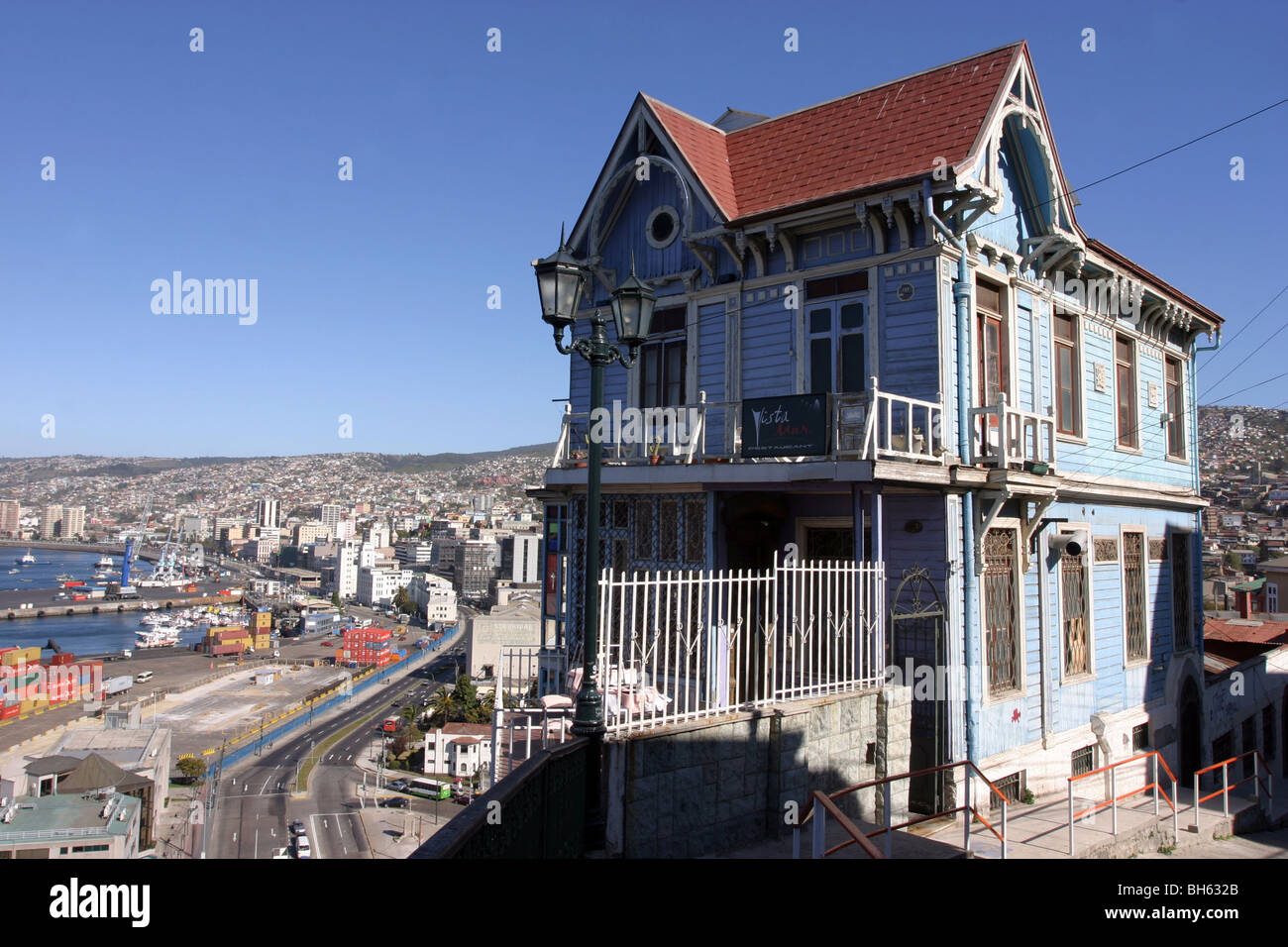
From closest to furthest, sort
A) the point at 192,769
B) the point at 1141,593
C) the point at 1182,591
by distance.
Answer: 1. the point at 1141,593
2. the point at 1182,591
3. the point at 192,769

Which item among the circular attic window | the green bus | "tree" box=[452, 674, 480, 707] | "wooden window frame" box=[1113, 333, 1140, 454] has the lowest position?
the green bus

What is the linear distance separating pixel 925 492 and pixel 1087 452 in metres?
5.31

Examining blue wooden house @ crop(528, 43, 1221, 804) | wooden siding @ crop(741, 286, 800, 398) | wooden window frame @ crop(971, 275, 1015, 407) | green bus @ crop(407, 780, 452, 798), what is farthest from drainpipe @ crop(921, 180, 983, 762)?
green bus @ crop(407, 780, 452, 798)

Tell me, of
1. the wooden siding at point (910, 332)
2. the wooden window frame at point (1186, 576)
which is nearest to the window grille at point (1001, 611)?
the wooden siding at point (910, 332)

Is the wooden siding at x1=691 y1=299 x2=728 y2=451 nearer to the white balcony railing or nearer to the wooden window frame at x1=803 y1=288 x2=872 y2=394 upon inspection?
the wooden window frame at x1=803 y1=288 x2=872 y2=394

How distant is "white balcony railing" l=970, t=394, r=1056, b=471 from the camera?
11.7 metres

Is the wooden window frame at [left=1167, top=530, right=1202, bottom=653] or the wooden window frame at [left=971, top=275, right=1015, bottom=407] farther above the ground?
the wooden window frame at [left=971, top=275, right=1015, bottom=407]

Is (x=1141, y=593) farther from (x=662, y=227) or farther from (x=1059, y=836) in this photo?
(x=662, y=227)

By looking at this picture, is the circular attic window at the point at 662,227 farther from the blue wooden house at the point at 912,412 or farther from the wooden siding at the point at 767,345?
the wooden siding at the point at 767,345

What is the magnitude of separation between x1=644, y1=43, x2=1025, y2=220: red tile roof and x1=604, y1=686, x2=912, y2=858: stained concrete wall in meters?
7.20

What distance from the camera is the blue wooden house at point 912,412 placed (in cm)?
1139

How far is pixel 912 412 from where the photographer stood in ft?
37.6

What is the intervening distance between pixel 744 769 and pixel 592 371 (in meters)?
3.97

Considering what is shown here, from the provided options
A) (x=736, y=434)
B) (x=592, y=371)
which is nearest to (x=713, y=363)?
(x=736, y=434)
